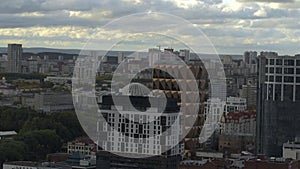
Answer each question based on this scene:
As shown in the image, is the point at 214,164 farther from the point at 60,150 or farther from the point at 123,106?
the point at 60,150

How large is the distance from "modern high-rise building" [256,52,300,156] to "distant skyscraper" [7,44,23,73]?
29.1 metres

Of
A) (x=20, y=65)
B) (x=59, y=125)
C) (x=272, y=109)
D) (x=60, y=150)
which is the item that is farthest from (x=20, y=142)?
(x=20, y=65)

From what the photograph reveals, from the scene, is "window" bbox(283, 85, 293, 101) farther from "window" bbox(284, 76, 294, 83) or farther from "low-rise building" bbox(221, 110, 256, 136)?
"low-rise building" bbox(221, 110, 256, 136)

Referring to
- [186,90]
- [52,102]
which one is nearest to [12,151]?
[186,90]

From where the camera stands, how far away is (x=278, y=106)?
14477mm

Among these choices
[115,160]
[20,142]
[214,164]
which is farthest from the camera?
[20,142]

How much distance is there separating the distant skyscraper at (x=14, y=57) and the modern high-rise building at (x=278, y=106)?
29.1 metres

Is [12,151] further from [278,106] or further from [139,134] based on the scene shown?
[278,106]

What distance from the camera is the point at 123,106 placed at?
10.1 meters

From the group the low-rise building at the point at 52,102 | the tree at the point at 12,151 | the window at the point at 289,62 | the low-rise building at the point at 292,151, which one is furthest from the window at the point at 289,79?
the low-rise building at the point at 52,102

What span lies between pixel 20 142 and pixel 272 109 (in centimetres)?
482

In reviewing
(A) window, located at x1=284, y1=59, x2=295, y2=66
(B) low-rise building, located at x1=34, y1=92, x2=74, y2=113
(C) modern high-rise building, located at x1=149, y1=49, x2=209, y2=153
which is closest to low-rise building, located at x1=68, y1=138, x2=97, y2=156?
(C) modern high-rise building, located at x1=149, y1=49, x2=209, y2=153

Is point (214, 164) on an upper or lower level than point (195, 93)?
lower

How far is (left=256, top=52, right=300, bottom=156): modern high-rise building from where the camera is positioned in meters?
14.2
